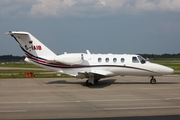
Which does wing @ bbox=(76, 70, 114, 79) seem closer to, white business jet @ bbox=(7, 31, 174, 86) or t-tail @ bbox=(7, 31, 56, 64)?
white business jet @ bbox=(7, 31, 174, 86)

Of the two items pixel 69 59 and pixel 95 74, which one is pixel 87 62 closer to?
pixel 69 59

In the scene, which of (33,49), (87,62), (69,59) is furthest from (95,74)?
(33,49)

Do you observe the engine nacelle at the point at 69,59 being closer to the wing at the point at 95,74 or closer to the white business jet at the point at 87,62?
the white business jet at the point at 87,62

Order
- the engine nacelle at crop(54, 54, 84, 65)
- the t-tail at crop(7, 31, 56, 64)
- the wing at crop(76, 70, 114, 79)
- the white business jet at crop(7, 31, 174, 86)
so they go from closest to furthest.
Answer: the wing at crop(76, 70, 114, 79)
the engine nacelle at crop(54, 54, 84, 65)
the white business jet at crop(7, 31, 174, 86)
the t-tail at crop(7, 31, 56, 64)

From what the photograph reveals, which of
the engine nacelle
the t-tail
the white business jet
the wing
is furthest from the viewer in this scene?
the t-tail

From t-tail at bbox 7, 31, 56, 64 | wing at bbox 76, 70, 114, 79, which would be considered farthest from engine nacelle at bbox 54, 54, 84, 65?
wing at bbox 76, 70, 114, 79

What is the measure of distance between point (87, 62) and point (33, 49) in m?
4.64

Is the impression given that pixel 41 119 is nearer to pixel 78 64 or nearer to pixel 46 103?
pixel 46 103

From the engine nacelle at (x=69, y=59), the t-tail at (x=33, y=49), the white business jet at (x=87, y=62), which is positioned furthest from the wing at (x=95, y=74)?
the t-tail at (x=33, y=49)

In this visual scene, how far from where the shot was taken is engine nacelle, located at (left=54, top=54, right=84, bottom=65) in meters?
22.4

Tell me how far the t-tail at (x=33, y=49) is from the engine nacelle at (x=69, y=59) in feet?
3.93

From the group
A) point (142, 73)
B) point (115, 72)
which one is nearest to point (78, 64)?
point (115, 72)

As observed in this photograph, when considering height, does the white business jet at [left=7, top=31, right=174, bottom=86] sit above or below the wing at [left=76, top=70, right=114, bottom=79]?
above

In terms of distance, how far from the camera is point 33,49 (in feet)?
76.9
